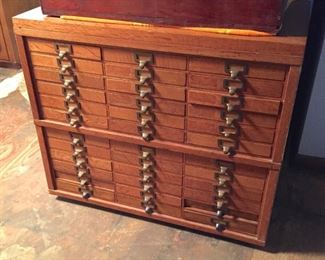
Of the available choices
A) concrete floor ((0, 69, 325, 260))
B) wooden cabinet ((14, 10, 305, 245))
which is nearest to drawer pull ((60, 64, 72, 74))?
wooden cabinet ((14, 10, 305, 245))

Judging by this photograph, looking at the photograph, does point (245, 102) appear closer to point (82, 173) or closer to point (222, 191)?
point (222, 191)

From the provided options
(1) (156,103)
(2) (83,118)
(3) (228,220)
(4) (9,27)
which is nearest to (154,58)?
(1) (156,103)

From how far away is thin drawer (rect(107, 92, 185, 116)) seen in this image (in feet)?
3.61

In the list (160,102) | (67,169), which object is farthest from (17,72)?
(160,102)

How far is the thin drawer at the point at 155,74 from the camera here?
105 cm

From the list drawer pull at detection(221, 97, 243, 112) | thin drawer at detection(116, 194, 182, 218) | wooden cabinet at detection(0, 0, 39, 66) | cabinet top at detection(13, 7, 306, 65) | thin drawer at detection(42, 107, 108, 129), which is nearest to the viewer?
cabinet top at detection(13, 7, 306, 65)

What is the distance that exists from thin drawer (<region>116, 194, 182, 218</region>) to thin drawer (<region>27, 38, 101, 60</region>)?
54 cm

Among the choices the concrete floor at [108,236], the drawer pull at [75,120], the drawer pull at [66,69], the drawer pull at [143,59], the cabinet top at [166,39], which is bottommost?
the concrete floor at [108,236]

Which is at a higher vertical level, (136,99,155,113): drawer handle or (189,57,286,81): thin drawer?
(189,57,286,81): thin drawer

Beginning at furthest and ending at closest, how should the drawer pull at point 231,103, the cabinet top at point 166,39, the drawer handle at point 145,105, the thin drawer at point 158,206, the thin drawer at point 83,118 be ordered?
1. the thin drawer at point 158,206
2. the thin drawer at point 83,118
3. the drawer handle at point 145,105
4. the drawer pull at point 231,103
5. the cabinet top at point 166,39

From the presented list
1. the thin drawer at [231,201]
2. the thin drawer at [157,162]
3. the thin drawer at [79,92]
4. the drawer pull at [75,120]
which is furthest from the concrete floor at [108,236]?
the thin drawer at [79,92]

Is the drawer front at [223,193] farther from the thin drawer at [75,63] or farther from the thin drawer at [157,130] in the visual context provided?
the thin drawer at [75,63]

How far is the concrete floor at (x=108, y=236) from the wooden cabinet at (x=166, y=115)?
0.06 meters

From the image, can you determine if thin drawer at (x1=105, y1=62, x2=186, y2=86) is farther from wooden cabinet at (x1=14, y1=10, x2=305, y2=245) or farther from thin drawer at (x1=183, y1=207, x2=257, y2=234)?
thin drawer at (x1=183, y1=207, x2=257, y2=234)
